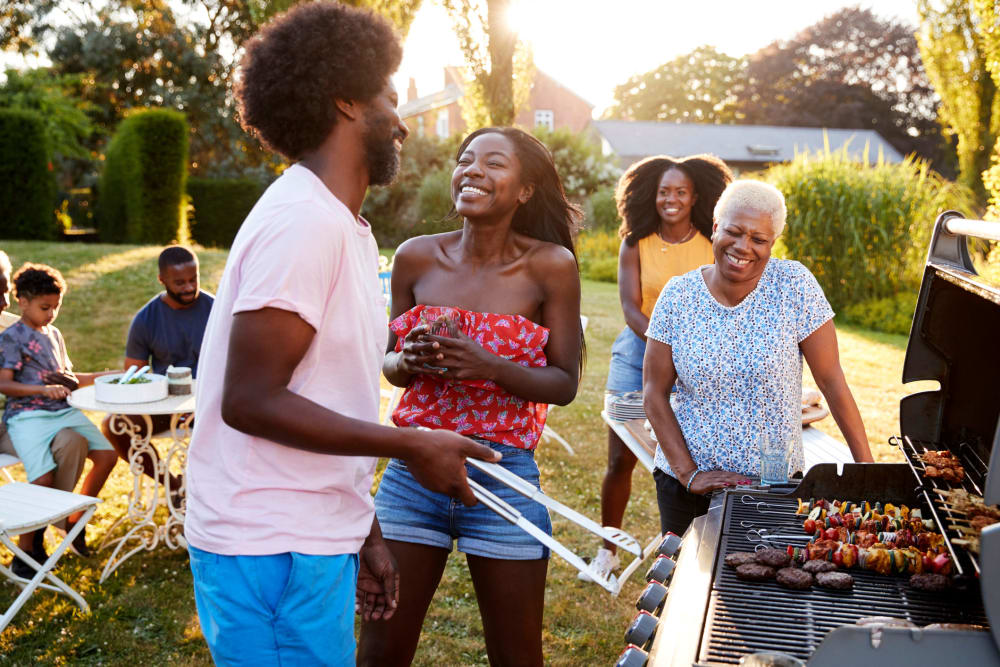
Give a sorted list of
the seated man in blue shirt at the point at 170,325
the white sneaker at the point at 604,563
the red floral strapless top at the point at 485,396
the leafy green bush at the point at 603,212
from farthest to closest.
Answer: the leafy green bush at the point at 603,212 < the seated man in blue shirt at the point at 170,325 < the white sneaker at the point at 604,563 < the red floral strapless top at the point at 485,396

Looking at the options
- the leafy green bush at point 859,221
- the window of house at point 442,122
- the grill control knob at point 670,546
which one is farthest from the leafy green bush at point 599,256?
the window of house at point 442,122

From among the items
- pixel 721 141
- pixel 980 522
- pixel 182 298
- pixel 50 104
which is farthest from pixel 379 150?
pixel 721 141

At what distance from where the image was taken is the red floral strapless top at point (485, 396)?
8.67ft

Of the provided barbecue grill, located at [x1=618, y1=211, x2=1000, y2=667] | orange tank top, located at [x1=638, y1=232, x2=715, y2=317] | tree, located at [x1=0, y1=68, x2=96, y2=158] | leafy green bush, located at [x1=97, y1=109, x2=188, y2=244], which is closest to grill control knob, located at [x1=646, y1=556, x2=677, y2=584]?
barbecue grill, located at [x1=618, y1=211, x2=1000, y2=667]

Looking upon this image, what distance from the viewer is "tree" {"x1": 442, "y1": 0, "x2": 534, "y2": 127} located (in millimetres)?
11688

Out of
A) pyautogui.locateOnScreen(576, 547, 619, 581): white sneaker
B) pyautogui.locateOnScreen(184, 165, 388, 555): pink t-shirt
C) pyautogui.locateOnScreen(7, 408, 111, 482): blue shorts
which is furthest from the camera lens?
pyautogui.locateOnScreen(7, 408, 111, 482): blue shorts

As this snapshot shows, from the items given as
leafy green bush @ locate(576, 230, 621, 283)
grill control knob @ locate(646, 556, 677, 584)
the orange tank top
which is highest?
the orange tank top

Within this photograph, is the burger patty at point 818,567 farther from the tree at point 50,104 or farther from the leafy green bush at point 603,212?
the tree at point 50,104

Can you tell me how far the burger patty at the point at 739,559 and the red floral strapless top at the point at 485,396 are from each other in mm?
797

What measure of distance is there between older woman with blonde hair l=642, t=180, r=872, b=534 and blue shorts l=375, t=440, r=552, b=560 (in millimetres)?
635

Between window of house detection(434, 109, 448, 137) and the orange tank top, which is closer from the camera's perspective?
the orange tank top

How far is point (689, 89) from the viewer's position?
54.9 metres

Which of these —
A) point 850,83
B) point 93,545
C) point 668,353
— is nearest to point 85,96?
point 93,545

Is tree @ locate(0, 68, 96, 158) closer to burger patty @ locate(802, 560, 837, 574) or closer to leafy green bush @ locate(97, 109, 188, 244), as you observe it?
leafy green bush @ locate(97, 109, 188, 244)
